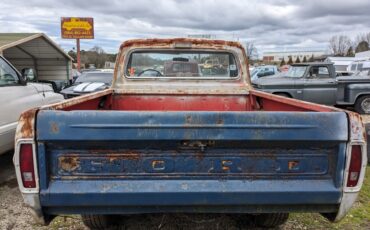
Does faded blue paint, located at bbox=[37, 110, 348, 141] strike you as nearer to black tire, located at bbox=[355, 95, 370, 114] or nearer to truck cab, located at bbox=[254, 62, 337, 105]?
truck cab, located at bbox=[254, 62, 337, 105]

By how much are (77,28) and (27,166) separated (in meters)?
30.5

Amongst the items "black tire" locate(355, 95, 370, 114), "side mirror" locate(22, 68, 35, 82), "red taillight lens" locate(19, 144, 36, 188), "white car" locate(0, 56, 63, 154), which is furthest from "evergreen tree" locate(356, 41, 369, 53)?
"red taillight lens" locate(19, 144, 36, 188)

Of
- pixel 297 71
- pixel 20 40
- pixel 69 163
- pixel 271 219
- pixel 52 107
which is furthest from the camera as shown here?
pixel 20 40

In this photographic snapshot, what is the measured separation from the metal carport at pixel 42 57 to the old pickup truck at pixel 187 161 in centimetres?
1621

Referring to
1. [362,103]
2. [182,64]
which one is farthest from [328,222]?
[362,103]

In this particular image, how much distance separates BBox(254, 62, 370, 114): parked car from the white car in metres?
7.64

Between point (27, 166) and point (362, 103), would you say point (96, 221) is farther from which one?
point (362, 103)

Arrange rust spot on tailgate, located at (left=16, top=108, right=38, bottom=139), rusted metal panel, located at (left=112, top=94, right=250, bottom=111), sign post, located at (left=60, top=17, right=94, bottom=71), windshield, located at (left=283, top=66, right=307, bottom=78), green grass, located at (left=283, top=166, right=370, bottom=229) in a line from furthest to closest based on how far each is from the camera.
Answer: sign post, located at (left=60, top=17, right=94, bottom=71)
windshield, located at (left=283, top=66, right=307, bottom=78)
rusted metal panel, located at (left=112, top=94, right=250, bottom=111)
green grass, located at (left=283, top=166, right=370, bottom=229)
rust spot on tailgate, located at (left=16, top=108, right=38, bottom=139)

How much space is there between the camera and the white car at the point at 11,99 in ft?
14.8

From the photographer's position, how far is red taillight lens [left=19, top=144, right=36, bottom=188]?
2.12 meters

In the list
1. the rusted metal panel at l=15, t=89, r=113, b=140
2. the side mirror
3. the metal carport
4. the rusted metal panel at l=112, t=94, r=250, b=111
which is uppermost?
the metal carport

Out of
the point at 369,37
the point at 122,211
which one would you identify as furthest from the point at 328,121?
the point at 369,37

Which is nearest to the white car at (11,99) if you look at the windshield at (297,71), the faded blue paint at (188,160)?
the faded blue paint at (188,160)

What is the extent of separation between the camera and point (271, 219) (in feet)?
10.5
